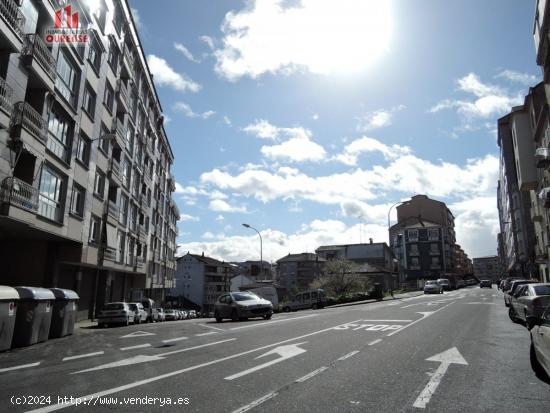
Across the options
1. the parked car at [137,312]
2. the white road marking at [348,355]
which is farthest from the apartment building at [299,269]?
the white road marking at [348,355]

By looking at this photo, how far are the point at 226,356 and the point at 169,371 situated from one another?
1.83 meters

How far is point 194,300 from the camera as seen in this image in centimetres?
10681

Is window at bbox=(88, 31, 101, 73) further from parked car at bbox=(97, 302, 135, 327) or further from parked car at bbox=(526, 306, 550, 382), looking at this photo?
parked car at bbox=(526, 306, 550, 382)

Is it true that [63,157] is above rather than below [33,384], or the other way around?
above

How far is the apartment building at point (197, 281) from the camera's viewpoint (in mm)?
107312

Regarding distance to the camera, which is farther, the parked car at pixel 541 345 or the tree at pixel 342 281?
the tree at pixel 342 281

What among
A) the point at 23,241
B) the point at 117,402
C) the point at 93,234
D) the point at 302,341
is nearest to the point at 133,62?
the point at 93,234

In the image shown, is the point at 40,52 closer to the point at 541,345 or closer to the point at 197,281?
the point at 541,345

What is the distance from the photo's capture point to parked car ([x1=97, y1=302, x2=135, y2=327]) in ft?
78.0

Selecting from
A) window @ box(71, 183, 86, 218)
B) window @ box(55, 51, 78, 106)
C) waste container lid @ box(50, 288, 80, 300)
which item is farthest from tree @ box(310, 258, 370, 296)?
waste container lid @ box(50, 288, 80, 300)

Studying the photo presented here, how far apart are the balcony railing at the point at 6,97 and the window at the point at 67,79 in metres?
4.25

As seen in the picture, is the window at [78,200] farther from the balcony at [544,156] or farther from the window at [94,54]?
the balcony at [544,156]

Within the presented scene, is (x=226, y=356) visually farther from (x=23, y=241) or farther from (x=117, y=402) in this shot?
(x=23, y=241)

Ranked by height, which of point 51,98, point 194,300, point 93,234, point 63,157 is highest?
point 51,98
